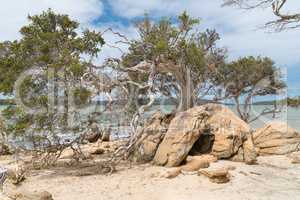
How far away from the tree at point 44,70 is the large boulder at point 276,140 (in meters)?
6.56

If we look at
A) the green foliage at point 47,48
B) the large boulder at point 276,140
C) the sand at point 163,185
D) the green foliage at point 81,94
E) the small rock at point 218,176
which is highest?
the green foliage at point 47,48

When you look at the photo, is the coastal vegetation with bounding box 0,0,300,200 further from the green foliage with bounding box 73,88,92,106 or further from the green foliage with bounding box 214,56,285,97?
the green foliage with bounding box 214,56,285,97

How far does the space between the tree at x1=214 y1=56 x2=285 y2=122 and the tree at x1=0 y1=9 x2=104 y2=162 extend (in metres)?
10.9

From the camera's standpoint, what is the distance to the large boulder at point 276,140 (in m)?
13.8

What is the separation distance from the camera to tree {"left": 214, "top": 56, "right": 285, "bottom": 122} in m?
21.4

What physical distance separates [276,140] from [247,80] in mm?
8122

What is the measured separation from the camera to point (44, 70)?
11125 millimetres

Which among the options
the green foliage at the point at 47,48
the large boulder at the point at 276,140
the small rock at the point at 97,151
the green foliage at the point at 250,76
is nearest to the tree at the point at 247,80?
the green foliage at the point at 250,76

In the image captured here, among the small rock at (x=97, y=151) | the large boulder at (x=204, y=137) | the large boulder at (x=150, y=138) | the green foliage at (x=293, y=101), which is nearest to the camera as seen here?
the large boulder at (x=204, y=137)

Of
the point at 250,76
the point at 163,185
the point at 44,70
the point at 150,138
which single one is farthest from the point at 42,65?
the point at 250,76

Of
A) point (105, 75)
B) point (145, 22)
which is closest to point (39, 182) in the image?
point (105, 75)

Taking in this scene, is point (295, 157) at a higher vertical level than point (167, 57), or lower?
lower

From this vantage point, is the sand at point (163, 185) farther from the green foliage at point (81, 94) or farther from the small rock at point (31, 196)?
the green foliage at point (81, 94)

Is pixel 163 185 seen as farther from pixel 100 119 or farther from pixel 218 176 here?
pixel 100 119
